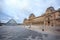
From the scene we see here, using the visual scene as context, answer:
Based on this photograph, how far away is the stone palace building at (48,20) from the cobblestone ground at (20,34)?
14 centimetres

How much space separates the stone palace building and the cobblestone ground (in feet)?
0.46

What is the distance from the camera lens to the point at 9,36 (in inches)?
73.4

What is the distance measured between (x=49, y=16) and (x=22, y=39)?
0.68 metres

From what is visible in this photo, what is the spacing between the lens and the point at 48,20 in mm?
1809

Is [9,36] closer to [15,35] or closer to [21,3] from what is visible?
[15,35]

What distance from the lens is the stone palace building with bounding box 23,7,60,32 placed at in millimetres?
1756

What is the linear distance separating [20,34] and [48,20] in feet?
2.04

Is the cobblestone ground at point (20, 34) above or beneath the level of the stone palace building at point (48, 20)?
beneath

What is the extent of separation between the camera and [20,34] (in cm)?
190

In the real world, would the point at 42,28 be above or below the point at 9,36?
above

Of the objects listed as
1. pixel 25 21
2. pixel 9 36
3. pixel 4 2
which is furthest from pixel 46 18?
pixel 4 2

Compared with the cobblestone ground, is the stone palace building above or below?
above

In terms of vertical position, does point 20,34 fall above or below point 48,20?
below

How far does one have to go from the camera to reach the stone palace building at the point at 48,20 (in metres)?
1.76
